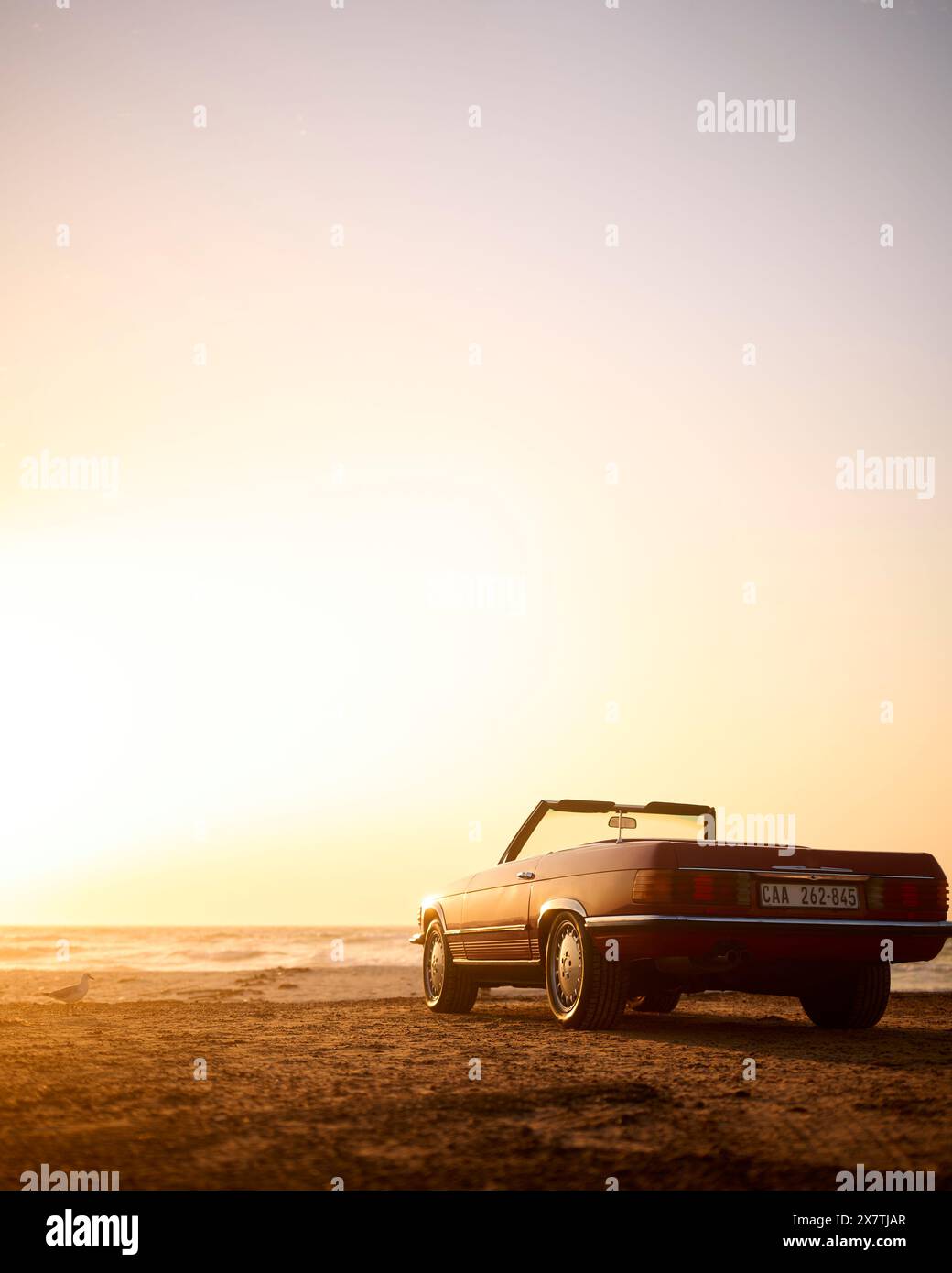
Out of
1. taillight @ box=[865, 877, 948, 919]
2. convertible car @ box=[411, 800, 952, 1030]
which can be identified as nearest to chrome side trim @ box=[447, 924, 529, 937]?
convertible car @ box=[411, 800, 952, 1030]

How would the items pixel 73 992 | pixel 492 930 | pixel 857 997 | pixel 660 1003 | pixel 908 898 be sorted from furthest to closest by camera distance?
pixel 73 992, pixel 660 1003, pixel 492 930, pixel 857 997, pixel 908 898

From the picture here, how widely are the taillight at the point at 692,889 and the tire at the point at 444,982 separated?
10.4 feet

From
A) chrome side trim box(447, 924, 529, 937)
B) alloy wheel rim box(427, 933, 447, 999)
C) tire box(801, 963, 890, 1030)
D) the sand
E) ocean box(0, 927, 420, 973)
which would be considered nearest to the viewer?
the sand

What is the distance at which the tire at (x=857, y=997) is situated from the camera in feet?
23.3

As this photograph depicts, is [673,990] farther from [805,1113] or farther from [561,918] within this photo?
[805,1113]

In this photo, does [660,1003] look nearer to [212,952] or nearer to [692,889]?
[692,889]

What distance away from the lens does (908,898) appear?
21.8ft

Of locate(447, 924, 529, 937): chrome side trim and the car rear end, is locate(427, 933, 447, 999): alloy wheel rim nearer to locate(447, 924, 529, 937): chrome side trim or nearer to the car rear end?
locate(447, 924, 529, 937): chrome side trim

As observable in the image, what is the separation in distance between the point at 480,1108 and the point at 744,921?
258 cm

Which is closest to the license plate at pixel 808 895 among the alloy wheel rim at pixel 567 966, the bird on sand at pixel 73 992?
the alloy wheel rim at pixel 567 966

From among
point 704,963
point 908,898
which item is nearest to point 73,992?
point 704,963

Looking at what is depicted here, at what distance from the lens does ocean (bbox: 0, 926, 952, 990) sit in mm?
29125

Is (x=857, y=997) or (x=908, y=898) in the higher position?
(x=908, y=898)
